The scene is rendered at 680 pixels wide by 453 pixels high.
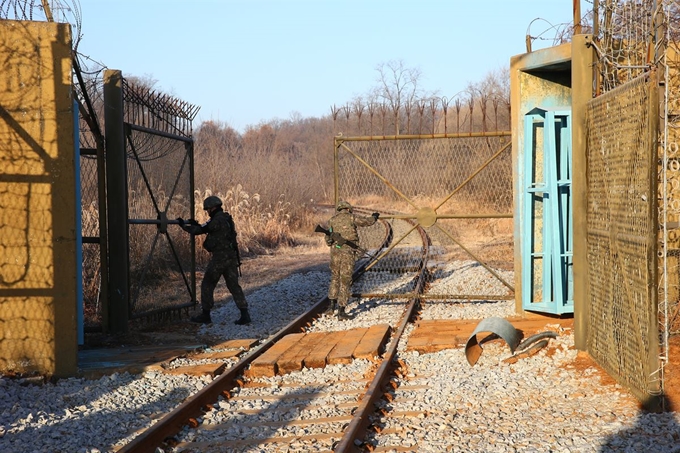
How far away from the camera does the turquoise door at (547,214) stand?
34.7ft

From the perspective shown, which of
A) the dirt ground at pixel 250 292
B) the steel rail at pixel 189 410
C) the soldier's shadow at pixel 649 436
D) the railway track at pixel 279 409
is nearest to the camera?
the soldier's shadow at pixel 649 436

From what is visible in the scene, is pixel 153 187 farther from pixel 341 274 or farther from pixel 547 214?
pixel 547 214

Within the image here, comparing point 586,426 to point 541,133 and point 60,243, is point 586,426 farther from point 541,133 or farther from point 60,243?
point 541,133

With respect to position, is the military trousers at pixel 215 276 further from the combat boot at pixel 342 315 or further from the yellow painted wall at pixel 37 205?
the yellow painted wall at pixel 37 205

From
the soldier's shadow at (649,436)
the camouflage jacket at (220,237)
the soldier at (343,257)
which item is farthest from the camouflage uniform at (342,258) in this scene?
the soldier's shadow at (649,436)

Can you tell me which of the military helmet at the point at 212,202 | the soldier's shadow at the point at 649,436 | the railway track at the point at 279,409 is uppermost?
the military helmet at the point at 212,202

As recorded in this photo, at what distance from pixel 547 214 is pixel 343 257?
3.11 meters

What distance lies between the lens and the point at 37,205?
26.4ft

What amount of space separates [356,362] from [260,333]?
2.77 meters

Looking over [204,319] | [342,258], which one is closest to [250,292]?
[204,319]

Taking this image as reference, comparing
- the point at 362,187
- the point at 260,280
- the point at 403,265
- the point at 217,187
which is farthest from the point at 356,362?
the point at 217,187

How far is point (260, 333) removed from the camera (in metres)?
11.1

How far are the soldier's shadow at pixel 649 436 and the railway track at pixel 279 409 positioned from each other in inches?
69.0

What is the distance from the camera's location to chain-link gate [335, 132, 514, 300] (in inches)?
512
